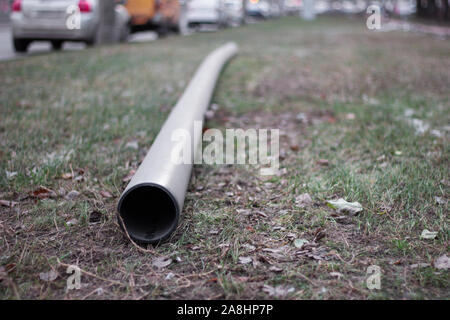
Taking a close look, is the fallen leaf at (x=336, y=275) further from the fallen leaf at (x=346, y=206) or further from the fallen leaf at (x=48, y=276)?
the fallen leaf at (x=48, y=276)

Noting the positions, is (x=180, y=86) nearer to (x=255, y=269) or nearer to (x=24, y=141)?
(x=24, y=141)

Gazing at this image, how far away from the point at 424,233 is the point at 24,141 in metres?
3.36

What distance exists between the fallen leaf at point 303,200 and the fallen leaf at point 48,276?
1534 millimetres

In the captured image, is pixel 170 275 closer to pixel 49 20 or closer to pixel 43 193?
pixel 43 193

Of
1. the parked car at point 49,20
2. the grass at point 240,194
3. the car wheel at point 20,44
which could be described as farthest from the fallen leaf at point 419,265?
the car wheel at point 20,44

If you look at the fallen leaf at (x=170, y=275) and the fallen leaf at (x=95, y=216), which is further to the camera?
the fallen leaf at (x=95, y=216)

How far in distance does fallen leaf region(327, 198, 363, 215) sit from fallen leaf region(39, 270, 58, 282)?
1.68 metres

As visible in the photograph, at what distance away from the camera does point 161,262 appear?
2145 mm

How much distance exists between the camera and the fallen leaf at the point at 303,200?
2.72 metres

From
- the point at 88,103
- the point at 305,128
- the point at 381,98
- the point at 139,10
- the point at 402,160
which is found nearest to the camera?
the point at 402,160

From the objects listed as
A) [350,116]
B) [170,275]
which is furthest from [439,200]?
[350,116]

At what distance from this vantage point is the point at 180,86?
6.05 metres

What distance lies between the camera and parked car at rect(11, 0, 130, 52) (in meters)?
8.90
